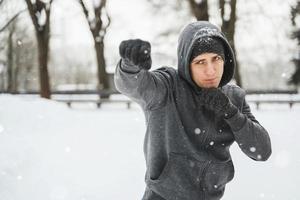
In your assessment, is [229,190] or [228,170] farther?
[229,190]

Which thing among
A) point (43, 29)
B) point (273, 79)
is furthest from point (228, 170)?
point (273, 79)

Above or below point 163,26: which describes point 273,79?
below

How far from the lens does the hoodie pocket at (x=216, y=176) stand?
2.43 m

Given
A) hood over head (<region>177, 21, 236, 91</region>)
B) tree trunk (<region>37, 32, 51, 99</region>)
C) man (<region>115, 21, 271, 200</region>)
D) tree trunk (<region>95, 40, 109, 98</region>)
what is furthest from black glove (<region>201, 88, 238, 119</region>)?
tree trunk (<region>95, 40, 109, 98</region>)

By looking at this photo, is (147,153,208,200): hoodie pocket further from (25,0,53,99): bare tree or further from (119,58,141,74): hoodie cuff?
(25,0,53,99): bare tree

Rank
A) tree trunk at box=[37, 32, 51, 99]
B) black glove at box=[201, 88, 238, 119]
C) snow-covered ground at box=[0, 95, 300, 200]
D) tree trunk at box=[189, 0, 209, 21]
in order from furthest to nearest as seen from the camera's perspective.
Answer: tree trunk at box=[37, 32, 51, 99] < tree trunk at box=[189, 0, 209, 21] < snow-covered ground at box=[0, 95, 300, 200] < black glove at box=[201, 88, 238, 119]

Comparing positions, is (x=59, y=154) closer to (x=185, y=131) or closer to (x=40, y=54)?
(x=185, y=131)

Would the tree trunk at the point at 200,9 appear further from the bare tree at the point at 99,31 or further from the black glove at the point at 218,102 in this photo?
the black glove at the point at 218,102

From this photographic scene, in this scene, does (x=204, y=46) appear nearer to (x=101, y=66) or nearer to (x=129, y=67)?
(x=129, y=67)

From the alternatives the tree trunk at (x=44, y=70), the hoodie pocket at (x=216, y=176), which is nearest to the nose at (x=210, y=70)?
the hoodie pocket at (x=216, y=176)

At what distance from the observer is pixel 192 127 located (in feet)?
7.82

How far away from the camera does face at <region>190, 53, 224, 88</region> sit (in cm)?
231

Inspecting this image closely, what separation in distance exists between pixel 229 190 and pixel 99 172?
1.96 metres

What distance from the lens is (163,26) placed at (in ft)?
74.6
